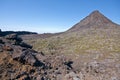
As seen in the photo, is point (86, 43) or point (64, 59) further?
point (86, 43)

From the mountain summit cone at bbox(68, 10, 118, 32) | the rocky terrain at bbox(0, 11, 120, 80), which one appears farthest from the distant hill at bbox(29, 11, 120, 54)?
the mountain summit cone at bbox(68, 10, 118, 32)

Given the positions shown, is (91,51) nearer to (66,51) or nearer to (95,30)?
(66,51)

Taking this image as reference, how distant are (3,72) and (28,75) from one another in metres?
4.25

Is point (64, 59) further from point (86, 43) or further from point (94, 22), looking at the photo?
point (94, 22)

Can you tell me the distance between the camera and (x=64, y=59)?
4225cm

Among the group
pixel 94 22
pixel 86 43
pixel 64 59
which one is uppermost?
pixel 94 22

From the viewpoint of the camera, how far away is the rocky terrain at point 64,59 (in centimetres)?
3196

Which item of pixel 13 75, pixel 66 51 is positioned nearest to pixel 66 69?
pixel 13 75

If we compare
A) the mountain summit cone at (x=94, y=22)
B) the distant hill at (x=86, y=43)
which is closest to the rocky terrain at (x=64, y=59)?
the distant hill at (x=86, y=43)

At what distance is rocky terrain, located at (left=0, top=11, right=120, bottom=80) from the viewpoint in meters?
32.0

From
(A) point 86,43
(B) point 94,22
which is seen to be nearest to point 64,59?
(A) point 86,43

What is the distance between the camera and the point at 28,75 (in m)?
30.9

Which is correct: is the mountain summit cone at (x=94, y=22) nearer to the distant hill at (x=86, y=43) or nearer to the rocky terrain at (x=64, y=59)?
the distant hill at (x=86, y=43)

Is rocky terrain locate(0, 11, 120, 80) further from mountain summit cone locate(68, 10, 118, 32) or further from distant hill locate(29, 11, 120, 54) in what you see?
mountain summit cone locate(68, 10, 118, 32)
